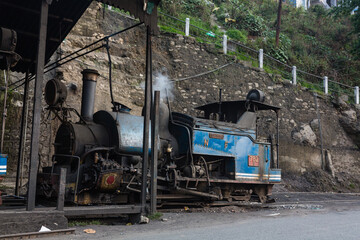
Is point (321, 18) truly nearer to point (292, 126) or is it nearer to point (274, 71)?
point (274, 71)

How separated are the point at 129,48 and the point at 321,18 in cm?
2306

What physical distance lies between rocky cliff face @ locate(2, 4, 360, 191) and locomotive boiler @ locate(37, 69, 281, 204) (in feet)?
13.3

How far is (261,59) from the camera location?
19.2m

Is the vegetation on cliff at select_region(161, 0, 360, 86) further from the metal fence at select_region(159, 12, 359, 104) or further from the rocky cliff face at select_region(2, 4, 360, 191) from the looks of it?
the rocky cliff face at select_region(2, 4, 360, 191)

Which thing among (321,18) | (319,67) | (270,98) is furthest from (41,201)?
(321,18)

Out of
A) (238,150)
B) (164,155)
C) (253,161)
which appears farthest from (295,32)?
(164,155)

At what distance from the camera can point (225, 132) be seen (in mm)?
9539

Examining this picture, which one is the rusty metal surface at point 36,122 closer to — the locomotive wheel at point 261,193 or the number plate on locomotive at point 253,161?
the number plate on locomotive at point 253,161

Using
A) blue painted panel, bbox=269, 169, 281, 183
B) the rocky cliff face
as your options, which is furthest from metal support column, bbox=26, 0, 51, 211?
blue painted panel, bbox=269, 169, 281, 183


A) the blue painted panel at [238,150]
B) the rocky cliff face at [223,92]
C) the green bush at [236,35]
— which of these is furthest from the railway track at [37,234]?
the green bush at [236,35]

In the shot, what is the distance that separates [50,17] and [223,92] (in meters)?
10.7

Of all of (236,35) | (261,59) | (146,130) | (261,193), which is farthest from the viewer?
(236,35)

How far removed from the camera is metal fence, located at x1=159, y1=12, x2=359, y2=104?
60.5ft

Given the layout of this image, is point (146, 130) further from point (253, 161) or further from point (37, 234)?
point (253, 161)
